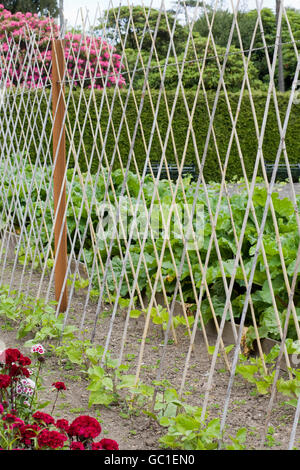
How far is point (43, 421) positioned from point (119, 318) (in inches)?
83.2

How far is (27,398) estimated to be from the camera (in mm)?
2436

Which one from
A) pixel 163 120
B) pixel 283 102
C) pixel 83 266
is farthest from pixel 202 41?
pixel 83 266

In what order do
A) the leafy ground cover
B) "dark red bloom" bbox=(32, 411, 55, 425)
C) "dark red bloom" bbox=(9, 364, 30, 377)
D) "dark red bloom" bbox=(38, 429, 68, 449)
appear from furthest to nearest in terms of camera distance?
1. the leafy ground cover
2. "dark red bloom" bbox=(9, 364, 30, 377)
3. "dark red bloom" bbox=(32, 411, 55, 425)
4. "dark red bloom" bbox=(38, 429, 68, 449)

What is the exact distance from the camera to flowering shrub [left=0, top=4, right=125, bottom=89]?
12.4ft

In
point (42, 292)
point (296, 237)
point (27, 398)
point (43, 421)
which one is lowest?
point (42, 292)

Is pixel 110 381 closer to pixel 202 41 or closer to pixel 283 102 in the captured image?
pixel 283 102

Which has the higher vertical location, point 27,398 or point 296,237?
point 296,237

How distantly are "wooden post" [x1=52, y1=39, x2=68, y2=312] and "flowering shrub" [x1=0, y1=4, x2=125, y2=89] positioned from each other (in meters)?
0.09

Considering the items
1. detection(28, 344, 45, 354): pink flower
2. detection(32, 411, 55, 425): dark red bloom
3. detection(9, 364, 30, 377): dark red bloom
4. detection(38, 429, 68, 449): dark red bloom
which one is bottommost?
detection(28, 344, 45, 354): pink flower

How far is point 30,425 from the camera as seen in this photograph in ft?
6.76

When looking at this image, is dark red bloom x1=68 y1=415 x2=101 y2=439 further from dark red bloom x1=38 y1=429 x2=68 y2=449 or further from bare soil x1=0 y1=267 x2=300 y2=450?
bare soil x1=0 y1=267 x2=300 y2=450

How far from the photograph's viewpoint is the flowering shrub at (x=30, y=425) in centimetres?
172

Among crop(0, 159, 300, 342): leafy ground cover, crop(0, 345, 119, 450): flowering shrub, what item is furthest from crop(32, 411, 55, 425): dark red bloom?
crop(0, 159, 300, 342): leafy ground cover

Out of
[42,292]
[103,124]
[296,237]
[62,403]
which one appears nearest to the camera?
[62,403]
